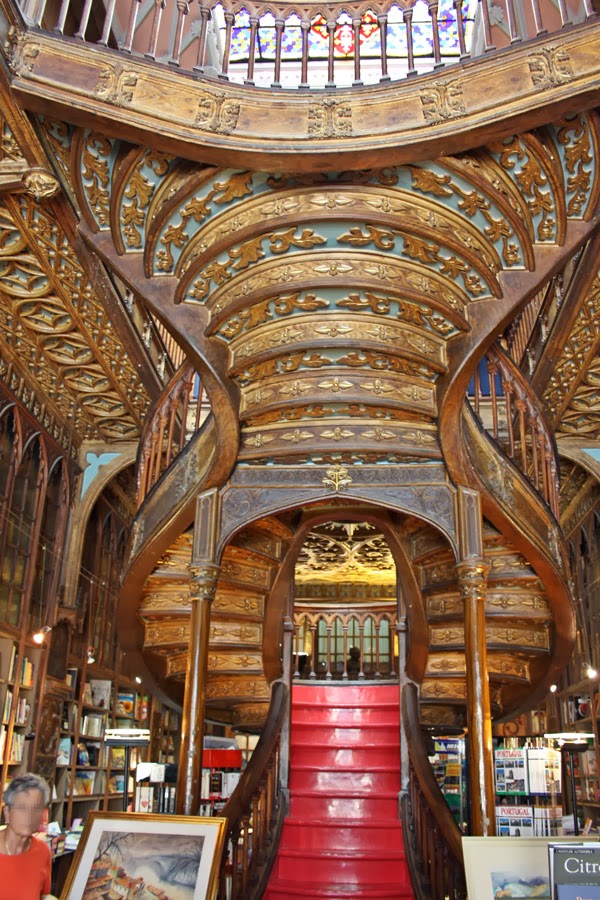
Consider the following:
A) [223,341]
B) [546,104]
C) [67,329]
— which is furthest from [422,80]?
[67,329]

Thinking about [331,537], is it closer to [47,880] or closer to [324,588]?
[324,588]

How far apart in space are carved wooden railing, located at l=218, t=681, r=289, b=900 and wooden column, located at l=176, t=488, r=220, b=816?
0.25 meters

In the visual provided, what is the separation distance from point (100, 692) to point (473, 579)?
4815mm

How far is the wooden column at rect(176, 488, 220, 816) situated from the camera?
4090 mm

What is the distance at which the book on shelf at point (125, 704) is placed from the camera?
8.16 meters

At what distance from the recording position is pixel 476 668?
4160 millimetres

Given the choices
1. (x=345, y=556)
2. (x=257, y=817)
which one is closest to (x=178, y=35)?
(x=257, y=817)

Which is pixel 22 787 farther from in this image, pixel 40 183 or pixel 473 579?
pixel 40 183

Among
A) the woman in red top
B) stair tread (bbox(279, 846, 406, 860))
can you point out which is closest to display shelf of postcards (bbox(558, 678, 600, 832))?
stair tread (bbox(279, 846, 406, 860))

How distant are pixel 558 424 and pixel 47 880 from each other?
20.1 feet

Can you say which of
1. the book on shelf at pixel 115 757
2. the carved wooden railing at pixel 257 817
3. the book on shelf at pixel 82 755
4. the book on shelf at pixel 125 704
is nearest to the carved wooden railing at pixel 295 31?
the carved wooden railing at pixel 257 817

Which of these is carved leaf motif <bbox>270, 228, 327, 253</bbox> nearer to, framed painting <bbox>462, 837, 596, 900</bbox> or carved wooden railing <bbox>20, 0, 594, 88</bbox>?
carved wooden railing <bbox>20, 0, 594, 88</bbox>

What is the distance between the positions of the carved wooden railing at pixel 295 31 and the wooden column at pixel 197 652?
94.5 inches

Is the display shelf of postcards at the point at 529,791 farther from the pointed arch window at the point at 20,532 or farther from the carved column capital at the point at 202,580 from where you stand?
the pointed arch window at the point at 20,532
